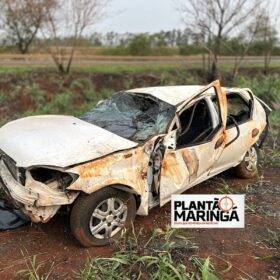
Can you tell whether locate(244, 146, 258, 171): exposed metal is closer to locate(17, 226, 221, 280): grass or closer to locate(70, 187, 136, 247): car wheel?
locate(17, 226, 221, 280): grass

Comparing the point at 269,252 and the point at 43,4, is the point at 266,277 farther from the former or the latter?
the point at 43,4

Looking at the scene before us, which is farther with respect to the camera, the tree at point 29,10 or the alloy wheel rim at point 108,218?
the tree at point 29,10

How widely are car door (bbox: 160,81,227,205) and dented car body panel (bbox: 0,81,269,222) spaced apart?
0.4 inches

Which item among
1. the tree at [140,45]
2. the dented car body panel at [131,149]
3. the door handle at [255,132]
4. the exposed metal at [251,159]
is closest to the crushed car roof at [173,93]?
the dented car body panel at [131,149]

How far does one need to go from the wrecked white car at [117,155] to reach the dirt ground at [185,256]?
289 millimetres

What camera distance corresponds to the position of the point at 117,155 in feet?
12.3

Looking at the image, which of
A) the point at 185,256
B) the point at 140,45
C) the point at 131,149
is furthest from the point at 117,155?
the point at 140,45

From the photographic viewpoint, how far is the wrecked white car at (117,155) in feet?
11.6

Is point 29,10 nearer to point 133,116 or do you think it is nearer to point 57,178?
point 133,116

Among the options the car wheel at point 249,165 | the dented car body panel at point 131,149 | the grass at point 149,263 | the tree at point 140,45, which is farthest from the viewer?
the tree at point 140,45

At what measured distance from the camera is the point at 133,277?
135 inches

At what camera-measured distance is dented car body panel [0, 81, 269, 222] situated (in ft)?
11.5

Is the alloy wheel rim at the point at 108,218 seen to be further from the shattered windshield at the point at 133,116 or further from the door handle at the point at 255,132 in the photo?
the door handle at the point at 255,132

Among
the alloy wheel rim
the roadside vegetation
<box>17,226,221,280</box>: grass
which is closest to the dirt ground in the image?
<box>17,226,221,280</box>: grass
